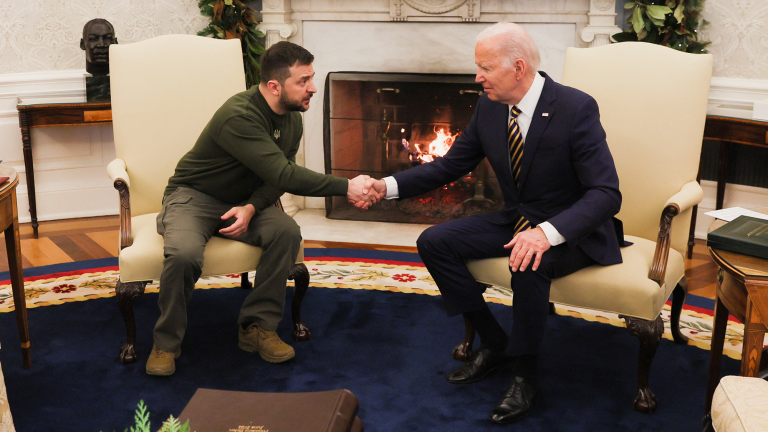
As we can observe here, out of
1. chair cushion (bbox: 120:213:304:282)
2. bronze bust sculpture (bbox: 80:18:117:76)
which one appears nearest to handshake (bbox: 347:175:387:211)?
chair cushion (bbox: 120:213:304:282)

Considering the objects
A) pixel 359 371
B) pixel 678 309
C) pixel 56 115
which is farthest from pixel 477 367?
pixel 56 115

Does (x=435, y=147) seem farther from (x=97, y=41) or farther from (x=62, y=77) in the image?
(x=62, y=77)

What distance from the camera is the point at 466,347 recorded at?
8.45 feet

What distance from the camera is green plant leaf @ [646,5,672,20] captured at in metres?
3.58

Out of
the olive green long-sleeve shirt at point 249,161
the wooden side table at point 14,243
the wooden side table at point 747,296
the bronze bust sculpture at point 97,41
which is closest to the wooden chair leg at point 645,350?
the wooden side table at point 747,296

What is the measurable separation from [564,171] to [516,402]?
755 mm

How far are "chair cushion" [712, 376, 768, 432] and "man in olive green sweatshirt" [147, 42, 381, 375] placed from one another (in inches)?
58.2

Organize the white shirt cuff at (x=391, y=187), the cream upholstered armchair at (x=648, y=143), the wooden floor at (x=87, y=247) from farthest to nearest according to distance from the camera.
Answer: the wooden floor at (x=87, y=247) < the white shirt cuff at (x=391, y=187) < the cream upholstered armchair at (x=648, y=143)

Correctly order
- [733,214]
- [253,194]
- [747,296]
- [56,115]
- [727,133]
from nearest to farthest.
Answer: [747,296] < [733,214] < [253,194] < [727,133] < [56,115]

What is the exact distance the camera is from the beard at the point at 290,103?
2.57 m

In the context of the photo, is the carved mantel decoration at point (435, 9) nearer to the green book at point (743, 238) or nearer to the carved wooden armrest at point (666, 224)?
the carved wooden armrest at point (666, 224)

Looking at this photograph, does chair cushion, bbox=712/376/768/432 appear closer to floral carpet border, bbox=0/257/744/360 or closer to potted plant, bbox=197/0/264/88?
floral carpet border, bbox=0/257/744/360

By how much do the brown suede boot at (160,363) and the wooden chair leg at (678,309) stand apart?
183 cm

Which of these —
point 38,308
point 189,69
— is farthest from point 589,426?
point 38,308
